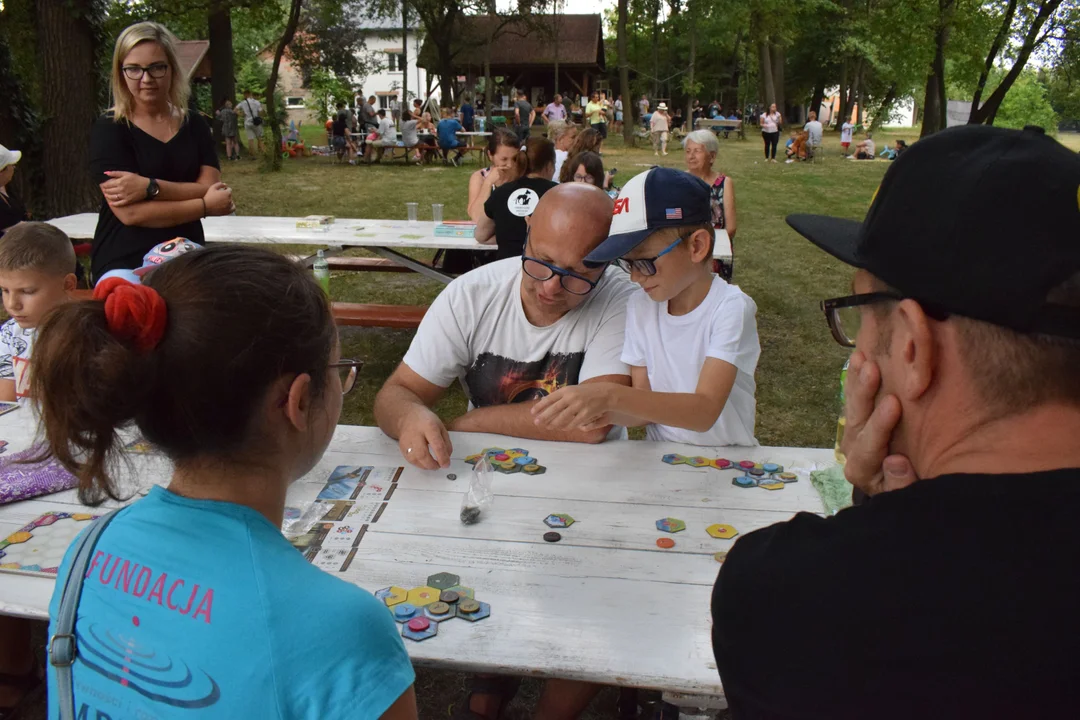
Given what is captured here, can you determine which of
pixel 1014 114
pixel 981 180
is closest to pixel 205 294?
pixel 981 180

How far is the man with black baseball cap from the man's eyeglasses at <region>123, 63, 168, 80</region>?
11.7 ft

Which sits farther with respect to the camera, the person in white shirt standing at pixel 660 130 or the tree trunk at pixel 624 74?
the tree trunk at pixel 624 74

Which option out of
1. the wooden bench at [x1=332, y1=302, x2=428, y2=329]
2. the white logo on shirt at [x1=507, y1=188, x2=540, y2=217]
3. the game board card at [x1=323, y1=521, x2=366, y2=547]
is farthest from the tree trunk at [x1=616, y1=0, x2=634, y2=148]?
the game board card at [x1=323, y1=521, x2=366, y2=547]

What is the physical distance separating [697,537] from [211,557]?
1.15m

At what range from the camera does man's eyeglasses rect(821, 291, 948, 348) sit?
0.99 metres

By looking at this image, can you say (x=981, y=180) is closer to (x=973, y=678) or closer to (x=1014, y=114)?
(x=973, y=678)

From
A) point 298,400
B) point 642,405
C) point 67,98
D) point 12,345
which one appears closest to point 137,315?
point 298,400

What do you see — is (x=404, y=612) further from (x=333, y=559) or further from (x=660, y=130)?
(x=660, y=130)

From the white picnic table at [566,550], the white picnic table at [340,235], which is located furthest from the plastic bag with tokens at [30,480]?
the white picnic table at [340,235]

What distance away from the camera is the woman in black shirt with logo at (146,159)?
3633 millimetres

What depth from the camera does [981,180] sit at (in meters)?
0.92

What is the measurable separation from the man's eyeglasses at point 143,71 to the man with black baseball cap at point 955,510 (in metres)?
3.56

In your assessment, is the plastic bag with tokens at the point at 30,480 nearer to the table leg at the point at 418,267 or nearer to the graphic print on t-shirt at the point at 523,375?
the graphic print on t-shirt at the point at 523,375

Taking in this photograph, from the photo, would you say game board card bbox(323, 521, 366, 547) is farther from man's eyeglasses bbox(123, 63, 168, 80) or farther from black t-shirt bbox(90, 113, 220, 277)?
man's eyeglasses bbox(123, 63, 168, 80)
